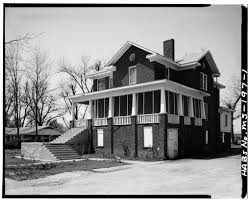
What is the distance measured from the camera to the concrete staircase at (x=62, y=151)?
18894 mm

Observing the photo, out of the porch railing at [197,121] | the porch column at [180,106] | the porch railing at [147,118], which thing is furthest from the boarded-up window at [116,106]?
the porch railing at [197,121]

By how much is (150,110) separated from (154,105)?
0.47m

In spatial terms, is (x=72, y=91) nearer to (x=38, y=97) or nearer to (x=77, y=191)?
(x=38, y=97)

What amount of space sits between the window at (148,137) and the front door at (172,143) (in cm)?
102

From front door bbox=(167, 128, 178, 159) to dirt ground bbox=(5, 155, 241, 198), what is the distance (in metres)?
4.37

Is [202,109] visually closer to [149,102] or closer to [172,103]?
[172,103]

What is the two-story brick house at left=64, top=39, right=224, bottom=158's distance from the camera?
1867 centimetres

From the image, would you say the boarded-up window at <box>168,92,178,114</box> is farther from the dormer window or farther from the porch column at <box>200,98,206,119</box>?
the dormer window

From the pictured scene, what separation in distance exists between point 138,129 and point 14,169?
8.08 metres

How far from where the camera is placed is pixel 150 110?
67.2 feet

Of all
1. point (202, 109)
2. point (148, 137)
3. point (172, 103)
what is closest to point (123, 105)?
point (172, 103)

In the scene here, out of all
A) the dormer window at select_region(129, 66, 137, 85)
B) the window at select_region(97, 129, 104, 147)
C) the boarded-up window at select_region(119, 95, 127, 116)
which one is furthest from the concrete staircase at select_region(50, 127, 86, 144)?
the dormer window at select_region(129, 66, 137, 85)

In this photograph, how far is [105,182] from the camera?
10.8 meters

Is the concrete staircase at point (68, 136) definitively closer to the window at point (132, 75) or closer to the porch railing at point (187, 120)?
the window at point (132, 75)
